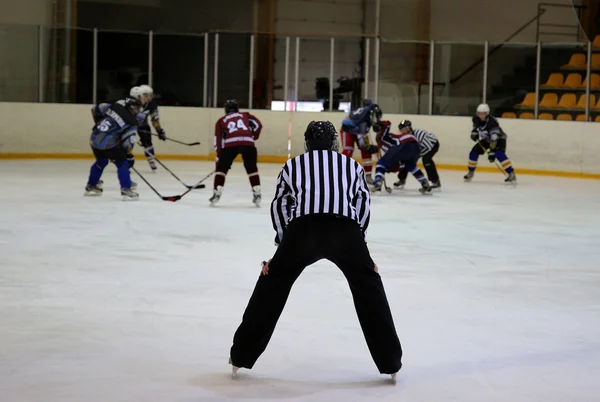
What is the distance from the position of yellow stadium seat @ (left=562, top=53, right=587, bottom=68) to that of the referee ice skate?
11.6 meters

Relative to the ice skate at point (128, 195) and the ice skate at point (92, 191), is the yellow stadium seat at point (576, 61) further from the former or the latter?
the ice skate at point (92, 191)

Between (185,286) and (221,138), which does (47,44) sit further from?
(185,286)

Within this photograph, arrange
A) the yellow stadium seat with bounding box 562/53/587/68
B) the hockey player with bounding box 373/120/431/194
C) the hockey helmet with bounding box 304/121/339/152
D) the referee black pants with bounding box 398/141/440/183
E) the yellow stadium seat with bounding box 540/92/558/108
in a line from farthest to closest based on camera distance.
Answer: the yellow stadium seat with bounding box 540/92/558/108 < the yellow stadium seat with bounding box 562/53/587/68 < the referee black pants with bounding box 398/141/440/183 < the hockey player with bounding box 373/120/431/194 < the hockey helmet with bounding box 304/121/339/152

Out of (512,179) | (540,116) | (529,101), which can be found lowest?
(512,179)

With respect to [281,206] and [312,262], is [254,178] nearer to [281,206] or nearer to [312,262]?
[281,206]

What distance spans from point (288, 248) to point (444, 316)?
1.57 metres

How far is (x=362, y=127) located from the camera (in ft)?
35.4

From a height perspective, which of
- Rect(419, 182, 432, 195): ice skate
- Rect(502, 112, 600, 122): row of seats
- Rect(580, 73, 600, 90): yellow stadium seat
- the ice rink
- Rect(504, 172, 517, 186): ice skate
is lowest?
the ice rink

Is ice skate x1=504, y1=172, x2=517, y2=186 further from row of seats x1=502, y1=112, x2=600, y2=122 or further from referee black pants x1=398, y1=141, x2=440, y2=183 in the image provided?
row of seats x1=502, y1=112, x2=600, y2=122

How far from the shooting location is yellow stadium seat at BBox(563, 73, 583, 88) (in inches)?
574

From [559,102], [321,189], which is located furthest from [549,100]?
[321,189]

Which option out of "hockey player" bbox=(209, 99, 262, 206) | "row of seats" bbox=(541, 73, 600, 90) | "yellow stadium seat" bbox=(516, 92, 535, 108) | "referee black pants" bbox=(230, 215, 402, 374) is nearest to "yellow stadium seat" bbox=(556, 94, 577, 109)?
"row of seats" bbox=(541, 73, 600, 90)

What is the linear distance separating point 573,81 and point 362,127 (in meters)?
5.20

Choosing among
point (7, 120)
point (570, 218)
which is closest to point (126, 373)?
point (570, 218)
